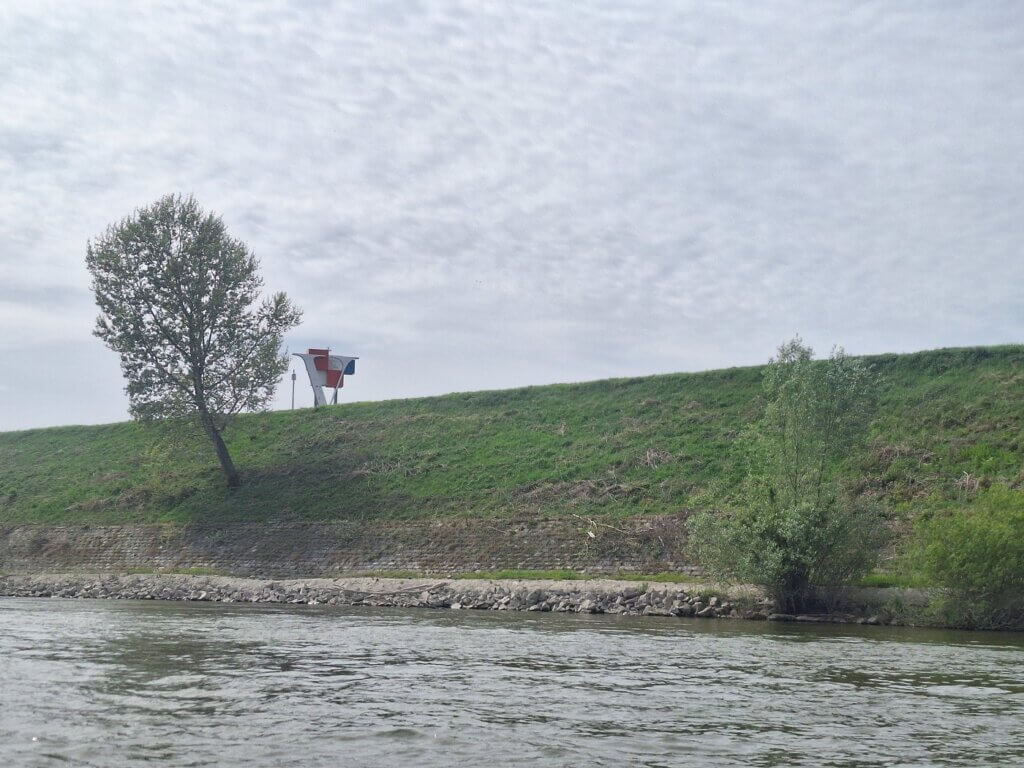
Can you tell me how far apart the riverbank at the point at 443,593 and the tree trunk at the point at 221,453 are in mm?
10275

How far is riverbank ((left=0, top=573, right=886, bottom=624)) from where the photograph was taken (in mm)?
30312

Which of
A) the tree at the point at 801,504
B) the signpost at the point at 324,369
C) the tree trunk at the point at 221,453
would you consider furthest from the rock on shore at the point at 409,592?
the signpost at the point at 324,369

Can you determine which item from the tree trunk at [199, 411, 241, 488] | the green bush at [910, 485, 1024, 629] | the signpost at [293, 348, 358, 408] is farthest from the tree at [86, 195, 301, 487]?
the green bush at [910, 485, 1024, 629]

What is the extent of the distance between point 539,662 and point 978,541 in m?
13.3

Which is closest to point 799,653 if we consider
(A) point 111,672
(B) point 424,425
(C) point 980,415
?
(A) point 111,672

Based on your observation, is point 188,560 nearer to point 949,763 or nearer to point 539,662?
point 539,662

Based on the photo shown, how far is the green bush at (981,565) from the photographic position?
25.5 m

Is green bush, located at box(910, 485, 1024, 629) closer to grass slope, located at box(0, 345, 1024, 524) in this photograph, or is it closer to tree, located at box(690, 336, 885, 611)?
tree, located at box(690, 336, 885, 611)

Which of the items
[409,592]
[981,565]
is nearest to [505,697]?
[981,565]

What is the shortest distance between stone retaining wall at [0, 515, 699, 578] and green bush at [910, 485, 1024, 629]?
9.76 m

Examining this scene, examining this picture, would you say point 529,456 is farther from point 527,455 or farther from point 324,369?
point 324,369

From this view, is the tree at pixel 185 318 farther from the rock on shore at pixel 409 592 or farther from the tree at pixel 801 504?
the tree at pixel 801 504

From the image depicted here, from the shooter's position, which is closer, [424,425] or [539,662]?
[539,662]

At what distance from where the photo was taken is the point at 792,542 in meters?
28.9
